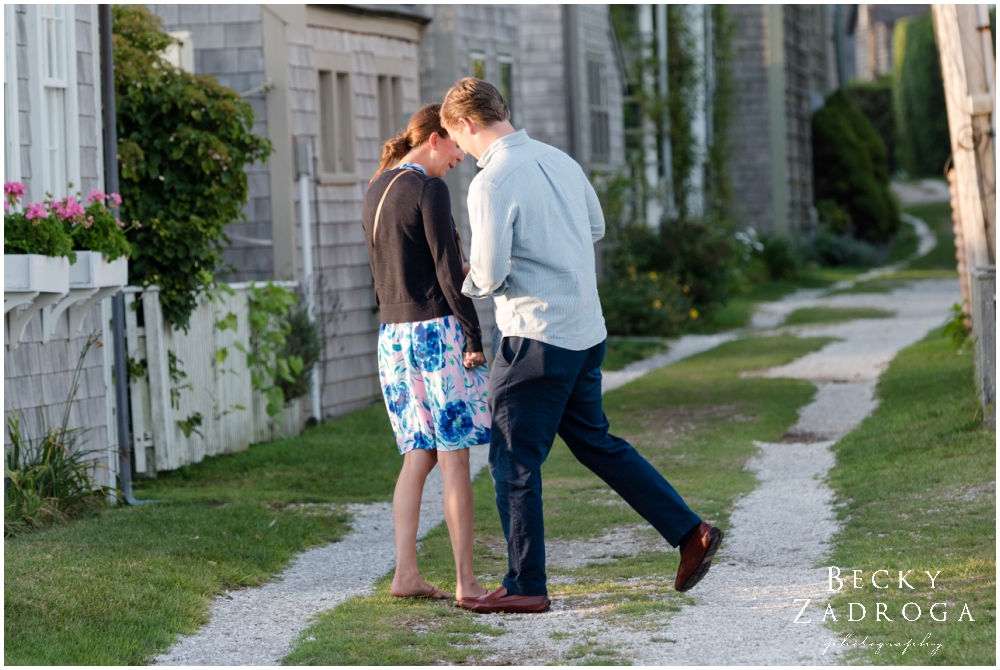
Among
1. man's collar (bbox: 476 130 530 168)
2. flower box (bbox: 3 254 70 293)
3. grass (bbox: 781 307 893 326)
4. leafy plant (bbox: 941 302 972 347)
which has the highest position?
man's collar (bbox: 476 130 530 168)

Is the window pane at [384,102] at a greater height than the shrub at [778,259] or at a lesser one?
greater

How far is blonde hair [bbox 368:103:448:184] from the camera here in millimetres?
4609

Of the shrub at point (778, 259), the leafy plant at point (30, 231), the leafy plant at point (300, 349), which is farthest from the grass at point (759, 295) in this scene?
the leafy plant at point (30, 231)

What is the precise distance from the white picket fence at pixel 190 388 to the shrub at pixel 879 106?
38856 mm

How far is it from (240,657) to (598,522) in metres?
2.43

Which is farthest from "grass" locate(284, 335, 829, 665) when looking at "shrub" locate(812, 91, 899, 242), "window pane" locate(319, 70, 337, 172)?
"shrub" locate(812, 91, 899, 242)

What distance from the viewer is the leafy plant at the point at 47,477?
575cm

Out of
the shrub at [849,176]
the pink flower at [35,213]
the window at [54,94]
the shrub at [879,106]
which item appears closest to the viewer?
the pink flower at [35,213]

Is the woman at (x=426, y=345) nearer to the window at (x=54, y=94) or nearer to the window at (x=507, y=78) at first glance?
the window at (x=54, y=94)

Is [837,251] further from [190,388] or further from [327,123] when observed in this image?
[190,388]

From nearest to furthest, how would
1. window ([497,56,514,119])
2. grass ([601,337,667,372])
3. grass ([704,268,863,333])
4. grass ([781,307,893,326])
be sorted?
1. grass ([601,337,667,372])
2. window ([497,56,514,119])
3. grass ([781,307,893,326])
4. grass ([704,268,863,333])

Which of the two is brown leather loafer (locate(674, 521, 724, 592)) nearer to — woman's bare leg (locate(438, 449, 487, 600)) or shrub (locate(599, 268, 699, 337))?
woman's bare leg (locate(438, 449, 487, 600))

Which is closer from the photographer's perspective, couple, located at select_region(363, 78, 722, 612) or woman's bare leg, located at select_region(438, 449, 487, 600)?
couple, located at select_region(363, 78, 722, 612)

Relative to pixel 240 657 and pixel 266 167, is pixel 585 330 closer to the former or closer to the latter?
pixel 240 657
